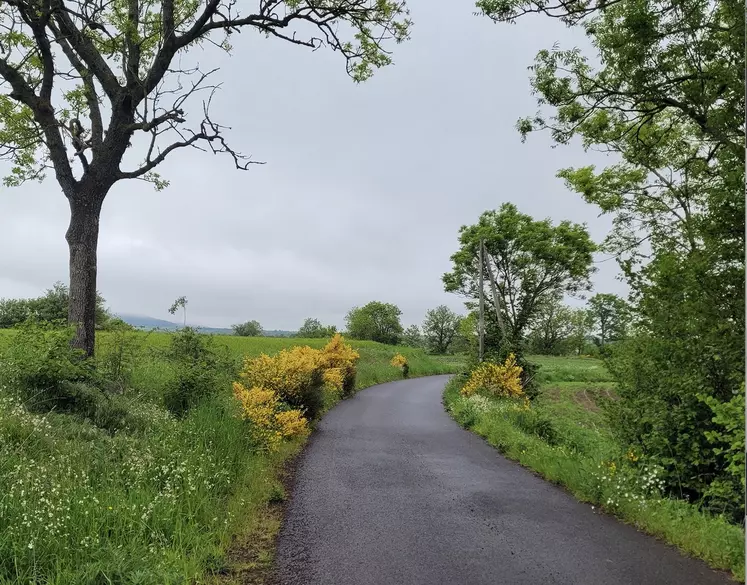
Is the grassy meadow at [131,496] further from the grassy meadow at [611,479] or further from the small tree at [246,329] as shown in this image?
the small tree at [246,329]

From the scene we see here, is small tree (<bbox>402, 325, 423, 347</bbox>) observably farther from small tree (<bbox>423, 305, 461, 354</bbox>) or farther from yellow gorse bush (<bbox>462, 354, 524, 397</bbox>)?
yellow gorse bush (<bbox>462, 354, 524, 397</bbox>)

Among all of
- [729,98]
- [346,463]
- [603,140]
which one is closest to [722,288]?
[729,98]

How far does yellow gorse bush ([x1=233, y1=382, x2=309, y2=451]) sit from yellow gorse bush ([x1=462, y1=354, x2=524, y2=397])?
8452 millimetres

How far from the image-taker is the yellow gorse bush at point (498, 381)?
15.5 metres

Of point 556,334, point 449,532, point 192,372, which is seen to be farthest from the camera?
point 556,334

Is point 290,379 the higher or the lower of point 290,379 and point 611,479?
the higher

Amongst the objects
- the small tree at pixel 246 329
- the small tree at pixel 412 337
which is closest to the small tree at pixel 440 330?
the small tree at pixel 412 337

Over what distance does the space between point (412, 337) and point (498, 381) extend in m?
67.5

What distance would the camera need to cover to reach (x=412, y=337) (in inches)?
3270

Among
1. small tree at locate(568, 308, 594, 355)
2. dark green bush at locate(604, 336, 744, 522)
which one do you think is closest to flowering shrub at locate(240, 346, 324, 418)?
dark green bush at locate(604, 336, 744, 522)

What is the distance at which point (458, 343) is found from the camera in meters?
69.2

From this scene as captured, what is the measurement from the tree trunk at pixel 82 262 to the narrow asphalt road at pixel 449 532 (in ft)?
17.4

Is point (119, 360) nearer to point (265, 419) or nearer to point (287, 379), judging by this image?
point (287, 379)

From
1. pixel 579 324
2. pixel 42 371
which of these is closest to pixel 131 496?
pixel 42 371
